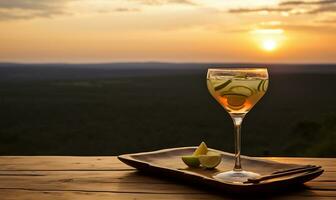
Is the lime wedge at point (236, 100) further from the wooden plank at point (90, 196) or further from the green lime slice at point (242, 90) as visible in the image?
the wooden plank at point (90, 196)

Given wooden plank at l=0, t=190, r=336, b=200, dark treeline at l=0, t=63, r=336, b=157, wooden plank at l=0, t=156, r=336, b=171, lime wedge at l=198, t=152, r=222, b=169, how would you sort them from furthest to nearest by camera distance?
dark treeline at l=0, t=63, r=336, b=157
wooden plank at l=0, t=156, r=336, b=171
lime wedge at l=198, t=152, r=222, b=169
wooden plank at l=0, t=190, r=336, b=200

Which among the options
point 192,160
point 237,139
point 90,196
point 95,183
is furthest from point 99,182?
point 237,139

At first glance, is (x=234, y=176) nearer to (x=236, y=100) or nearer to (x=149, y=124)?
(x=236, y=100)

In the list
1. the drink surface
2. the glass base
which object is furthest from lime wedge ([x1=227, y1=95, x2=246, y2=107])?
the glass base

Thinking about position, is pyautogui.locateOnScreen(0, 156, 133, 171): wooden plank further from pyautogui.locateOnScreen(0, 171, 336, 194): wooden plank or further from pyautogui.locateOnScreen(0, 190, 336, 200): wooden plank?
pyautogui.locateOnScreen(0, 190, 336, 200): wooden plank

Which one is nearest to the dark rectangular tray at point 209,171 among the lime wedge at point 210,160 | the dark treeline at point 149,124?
the lime wedge at point 210,160

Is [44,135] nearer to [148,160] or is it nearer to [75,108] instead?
[75,108]
